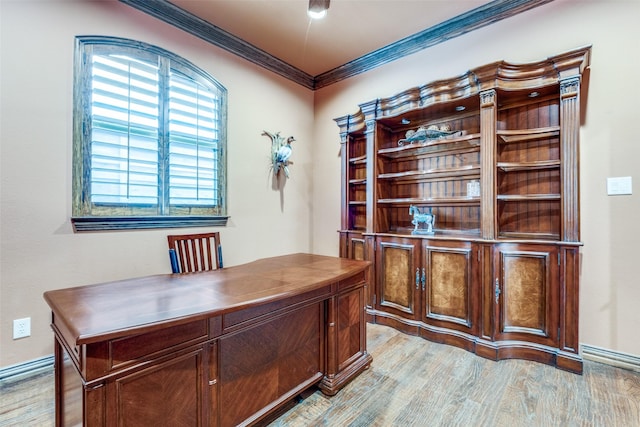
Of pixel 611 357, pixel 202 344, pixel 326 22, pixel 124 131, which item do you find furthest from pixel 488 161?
pixel 124 131

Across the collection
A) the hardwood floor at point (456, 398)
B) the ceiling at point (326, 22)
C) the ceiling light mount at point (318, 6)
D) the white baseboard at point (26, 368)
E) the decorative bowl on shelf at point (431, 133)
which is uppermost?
the ceiling at point (326, 22)

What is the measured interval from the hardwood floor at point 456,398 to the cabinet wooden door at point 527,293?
0.23m

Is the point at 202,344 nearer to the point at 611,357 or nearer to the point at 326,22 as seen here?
the point at 611,357

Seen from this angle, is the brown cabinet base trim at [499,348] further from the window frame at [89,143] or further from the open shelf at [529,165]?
the window frame at [89,143]

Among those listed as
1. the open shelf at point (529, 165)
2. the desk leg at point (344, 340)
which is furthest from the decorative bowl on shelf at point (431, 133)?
the desk leg at point (344, 340)

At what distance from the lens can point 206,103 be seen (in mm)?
2965

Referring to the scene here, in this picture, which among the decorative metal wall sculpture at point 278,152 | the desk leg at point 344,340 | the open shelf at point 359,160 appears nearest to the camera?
the desk leg at point 344,340

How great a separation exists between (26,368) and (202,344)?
70.6 inches

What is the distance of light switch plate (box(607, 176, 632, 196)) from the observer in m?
2.15

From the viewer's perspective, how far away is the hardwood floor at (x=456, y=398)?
164cm

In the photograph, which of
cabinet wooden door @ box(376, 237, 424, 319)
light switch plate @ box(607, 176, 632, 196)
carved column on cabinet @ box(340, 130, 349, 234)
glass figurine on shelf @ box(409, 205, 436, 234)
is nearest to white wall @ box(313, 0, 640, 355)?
light switch plate @ box(607, 176, 632, 196)

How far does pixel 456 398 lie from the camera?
6.01 ft

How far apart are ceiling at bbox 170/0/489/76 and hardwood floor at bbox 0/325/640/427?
3004mm

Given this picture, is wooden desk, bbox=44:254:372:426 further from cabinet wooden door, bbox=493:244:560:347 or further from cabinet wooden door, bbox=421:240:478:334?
cabinet wooden door, bbox=493:244:560:347
